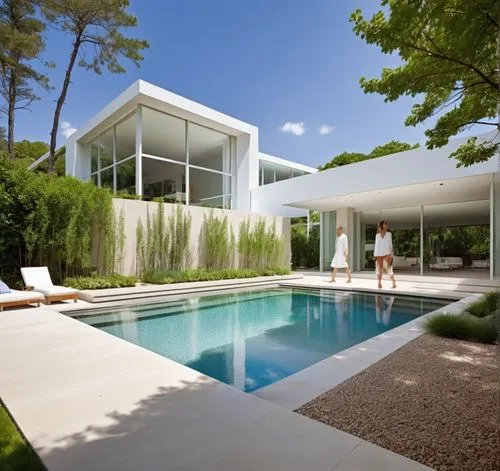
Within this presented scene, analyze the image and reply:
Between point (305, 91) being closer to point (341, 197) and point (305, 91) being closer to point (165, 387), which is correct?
point (341, 197)

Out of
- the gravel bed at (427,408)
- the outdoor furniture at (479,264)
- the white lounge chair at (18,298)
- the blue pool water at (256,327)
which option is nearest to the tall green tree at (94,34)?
the white lounge chair at (18,298)

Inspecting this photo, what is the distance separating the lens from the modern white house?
947cm

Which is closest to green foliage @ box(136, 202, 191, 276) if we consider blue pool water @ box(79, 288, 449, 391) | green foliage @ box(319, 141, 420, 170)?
blue pool water @ box(79, 288, 449, 391)

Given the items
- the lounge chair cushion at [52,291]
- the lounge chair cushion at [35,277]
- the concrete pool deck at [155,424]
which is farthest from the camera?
the lounge chair cushion at [35,277]

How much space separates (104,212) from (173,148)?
798 centimetres

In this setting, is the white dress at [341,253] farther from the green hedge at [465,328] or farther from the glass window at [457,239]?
the green hedge at [465,328]

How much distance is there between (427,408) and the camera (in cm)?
218

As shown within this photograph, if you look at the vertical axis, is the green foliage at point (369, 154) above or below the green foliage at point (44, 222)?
above

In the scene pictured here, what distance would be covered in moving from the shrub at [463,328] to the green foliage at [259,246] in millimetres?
8093

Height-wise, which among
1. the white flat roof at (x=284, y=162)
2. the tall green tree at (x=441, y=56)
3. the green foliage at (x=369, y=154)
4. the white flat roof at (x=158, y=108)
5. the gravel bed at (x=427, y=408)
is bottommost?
the gravel bed at (x=427, y=408)

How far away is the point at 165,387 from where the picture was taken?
8.12 feet

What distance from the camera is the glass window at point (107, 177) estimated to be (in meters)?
13.7

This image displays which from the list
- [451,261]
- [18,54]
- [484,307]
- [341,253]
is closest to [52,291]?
[484,307]

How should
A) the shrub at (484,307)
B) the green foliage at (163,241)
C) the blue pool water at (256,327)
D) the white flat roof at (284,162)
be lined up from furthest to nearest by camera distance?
the white flat roof at (284,162)
the green foliage at (163,241)
the shrub at (484,307)
the blue pool water at (256,327)
